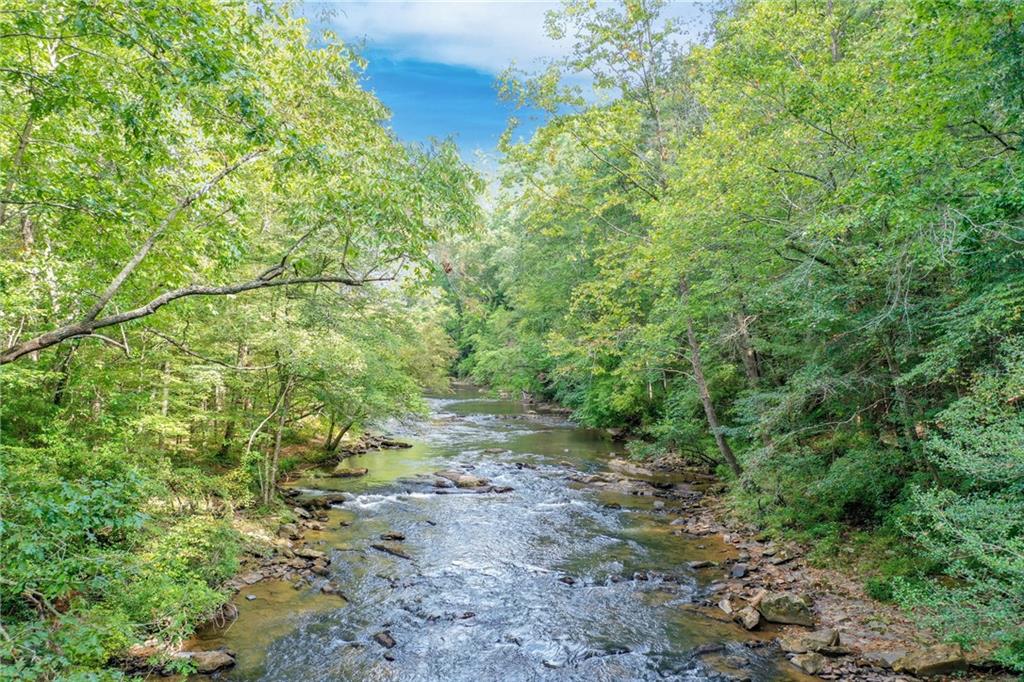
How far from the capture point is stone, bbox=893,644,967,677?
6.32m

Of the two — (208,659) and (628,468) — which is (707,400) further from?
(208,659)

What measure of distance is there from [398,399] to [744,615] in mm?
10804

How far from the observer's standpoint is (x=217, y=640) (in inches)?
294

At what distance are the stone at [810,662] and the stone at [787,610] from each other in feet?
2.82

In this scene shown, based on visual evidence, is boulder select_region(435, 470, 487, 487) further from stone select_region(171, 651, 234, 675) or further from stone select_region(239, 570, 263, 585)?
stone select_region(171, 651, 234, 675)

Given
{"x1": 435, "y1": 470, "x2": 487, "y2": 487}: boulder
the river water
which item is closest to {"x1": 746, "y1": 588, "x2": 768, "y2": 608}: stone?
the river water

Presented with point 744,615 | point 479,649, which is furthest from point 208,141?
point 744,615

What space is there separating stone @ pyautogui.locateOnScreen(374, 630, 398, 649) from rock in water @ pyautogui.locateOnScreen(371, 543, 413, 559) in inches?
121

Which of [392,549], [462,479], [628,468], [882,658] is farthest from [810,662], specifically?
[628,468]

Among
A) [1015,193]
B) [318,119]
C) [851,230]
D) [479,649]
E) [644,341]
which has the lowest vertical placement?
[479,649]

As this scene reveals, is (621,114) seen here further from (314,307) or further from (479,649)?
(479,649)

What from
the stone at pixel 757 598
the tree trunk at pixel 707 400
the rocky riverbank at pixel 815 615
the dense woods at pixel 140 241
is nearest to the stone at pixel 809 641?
the rocky riverbank at pixel 815 615

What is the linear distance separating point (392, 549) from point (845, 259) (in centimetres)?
1065

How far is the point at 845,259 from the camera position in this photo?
371 inches
